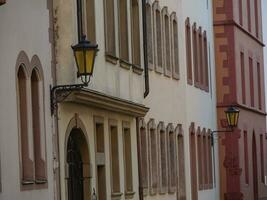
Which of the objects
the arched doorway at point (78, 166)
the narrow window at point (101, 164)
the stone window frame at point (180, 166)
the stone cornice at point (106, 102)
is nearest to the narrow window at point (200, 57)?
the stone window frame at point (180, 166)

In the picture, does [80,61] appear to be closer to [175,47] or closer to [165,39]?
[165,39]

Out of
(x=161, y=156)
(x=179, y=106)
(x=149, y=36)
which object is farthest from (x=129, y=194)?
(x=179, y=106)

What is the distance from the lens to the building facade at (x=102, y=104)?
957 inches

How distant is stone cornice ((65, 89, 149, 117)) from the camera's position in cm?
2459

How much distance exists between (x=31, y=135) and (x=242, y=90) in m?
34.2

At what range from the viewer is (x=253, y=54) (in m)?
59.8

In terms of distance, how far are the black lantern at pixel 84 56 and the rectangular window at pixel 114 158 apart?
692 centimetres

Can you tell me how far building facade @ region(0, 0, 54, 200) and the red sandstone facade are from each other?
24.5 metres

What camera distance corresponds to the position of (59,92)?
2347 centimetres

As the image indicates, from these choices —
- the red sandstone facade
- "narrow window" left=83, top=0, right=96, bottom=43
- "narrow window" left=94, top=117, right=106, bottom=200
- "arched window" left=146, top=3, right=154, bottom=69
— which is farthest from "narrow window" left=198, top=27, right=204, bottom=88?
"narrow window" left=83, top=0, right=96, bottom=43

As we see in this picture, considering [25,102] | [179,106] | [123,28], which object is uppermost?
[123,28]

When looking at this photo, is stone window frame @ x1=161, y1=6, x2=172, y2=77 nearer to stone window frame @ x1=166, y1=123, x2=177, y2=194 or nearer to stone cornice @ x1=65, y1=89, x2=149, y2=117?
stone window frame @ x1=166, y1=123, x2=177, y2=194

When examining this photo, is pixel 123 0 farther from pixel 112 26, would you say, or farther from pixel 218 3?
pixel 218 3

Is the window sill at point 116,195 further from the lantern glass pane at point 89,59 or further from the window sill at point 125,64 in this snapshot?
the lantern glass pane at point 89,59
